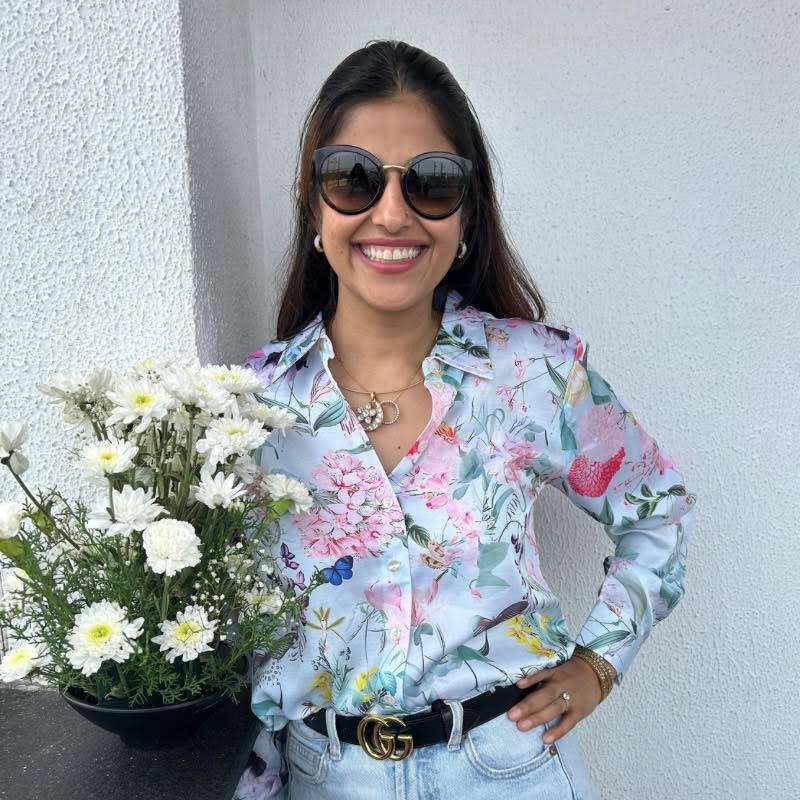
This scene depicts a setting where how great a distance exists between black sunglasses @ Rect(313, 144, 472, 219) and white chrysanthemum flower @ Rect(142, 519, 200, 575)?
2.22ft

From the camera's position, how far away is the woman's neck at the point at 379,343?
1.61m

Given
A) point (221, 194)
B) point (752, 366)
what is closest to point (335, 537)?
point (221, 194)

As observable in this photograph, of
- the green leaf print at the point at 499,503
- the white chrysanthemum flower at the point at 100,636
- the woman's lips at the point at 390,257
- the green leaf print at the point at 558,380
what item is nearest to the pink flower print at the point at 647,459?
the green leaf print at the point at 558,380

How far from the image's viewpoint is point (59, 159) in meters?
1.52

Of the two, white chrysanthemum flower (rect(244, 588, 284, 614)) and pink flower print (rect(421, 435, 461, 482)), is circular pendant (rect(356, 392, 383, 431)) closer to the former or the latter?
pink flower print (rect(421, 435, 461, 482))

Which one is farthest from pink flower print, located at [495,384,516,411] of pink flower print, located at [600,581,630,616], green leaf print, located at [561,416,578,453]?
pink flower print, located at [600,581,630,616]

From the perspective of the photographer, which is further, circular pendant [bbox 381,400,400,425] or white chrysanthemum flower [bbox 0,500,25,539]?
circular pendant [bbox 381,400,400,425]

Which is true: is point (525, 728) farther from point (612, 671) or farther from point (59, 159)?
point (59, 159)

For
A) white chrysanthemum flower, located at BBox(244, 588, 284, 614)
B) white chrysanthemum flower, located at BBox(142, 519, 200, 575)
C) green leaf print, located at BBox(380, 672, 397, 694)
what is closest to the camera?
white chrysanthemum flower, located at BBox(142, 519, 200, 575)

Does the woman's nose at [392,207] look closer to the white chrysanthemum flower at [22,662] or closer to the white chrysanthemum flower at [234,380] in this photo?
the white chrysanthemum flower at [234,380]

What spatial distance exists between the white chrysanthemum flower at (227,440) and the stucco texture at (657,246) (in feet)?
2.22

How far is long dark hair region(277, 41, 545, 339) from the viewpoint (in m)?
1.52

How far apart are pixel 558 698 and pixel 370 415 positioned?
65 cm

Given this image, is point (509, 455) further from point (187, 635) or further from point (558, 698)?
point (187, 635)
